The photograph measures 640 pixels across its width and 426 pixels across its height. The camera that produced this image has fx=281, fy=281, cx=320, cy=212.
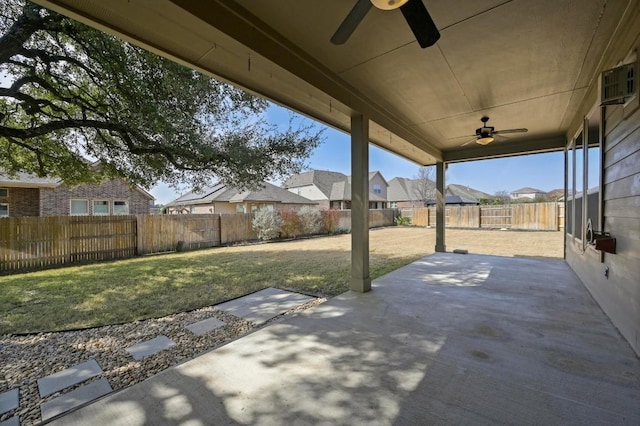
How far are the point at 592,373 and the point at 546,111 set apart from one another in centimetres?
413

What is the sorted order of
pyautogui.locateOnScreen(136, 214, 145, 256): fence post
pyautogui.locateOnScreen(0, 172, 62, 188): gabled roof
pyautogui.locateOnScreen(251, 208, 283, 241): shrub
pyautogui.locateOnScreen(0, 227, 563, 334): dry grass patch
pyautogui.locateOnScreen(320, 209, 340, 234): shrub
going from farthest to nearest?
pyautogui.locateOnScreen(320, 209, 340, 234): shrub → pyautogui.locateOnScreen(251, 208, 283, 241): shrub → pyautogui.locateOnScreen(0, 172, 62, 188): gabled roof → pyautogui.locateOnScreen(136, 214, 145, 256): fence post → pyautogui.locateOnScreen(0, 227, 563, 334): dry grass patch

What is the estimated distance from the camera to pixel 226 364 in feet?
7.21

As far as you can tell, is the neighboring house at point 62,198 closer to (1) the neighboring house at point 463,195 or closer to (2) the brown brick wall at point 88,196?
(2) the brown brick wall at point 88,196

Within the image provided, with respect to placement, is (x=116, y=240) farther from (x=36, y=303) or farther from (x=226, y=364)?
(x=226, y=364)

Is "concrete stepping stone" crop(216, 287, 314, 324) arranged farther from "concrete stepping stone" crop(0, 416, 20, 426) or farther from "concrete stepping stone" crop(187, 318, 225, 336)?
"concrete stepping stone" crop(0, 416, 20, 426)

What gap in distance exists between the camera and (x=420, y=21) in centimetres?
193

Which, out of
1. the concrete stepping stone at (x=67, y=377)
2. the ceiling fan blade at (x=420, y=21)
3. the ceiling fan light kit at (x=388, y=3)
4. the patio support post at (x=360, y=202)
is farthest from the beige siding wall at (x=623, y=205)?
the concrete stepping stone at (x=67, y=377)

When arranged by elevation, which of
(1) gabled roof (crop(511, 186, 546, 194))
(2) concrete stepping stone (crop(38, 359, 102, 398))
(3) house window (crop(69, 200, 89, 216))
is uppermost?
(1) gabled roof (crop(511, 186, 546, 194))

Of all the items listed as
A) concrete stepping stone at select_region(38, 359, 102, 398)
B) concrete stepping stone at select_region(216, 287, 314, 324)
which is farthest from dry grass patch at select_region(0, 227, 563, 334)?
concrete stepping stone at select_region(38, 359, 102, 398)

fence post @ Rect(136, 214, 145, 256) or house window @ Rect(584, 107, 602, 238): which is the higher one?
house window @ Rect(584, 107, 602, 238)

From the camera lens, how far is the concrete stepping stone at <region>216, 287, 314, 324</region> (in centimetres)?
346

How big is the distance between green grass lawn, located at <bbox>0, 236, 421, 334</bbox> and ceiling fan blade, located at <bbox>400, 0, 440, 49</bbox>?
11.1 feet

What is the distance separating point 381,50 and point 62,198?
13.8 metres

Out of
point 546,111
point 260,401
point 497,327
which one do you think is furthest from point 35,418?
point 546,111
